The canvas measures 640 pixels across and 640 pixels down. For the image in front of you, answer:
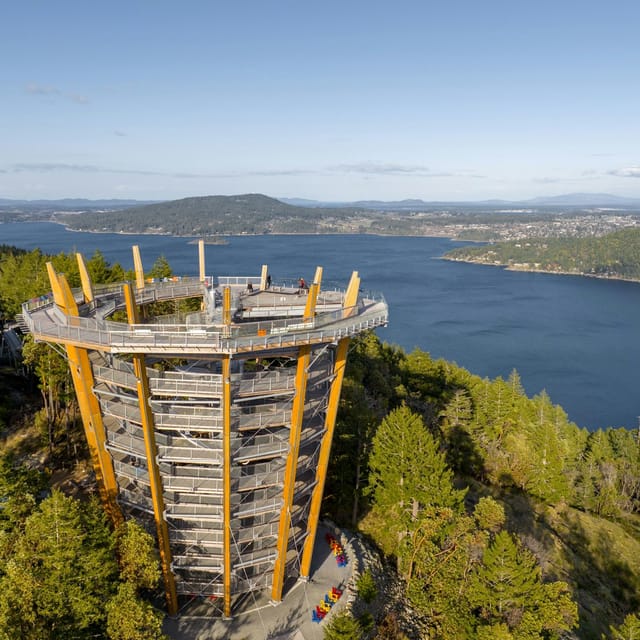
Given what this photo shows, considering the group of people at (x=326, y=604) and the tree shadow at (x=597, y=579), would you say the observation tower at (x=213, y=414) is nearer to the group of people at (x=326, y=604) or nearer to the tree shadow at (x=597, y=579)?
the group of people at (x=326, y=604)

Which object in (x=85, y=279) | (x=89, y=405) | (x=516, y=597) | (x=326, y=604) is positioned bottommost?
(x=326, y=604)

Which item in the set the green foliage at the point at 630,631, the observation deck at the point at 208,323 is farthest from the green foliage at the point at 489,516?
the observation deck at the point at 208,323

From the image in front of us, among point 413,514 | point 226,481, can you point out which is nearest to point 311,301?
point 226,481

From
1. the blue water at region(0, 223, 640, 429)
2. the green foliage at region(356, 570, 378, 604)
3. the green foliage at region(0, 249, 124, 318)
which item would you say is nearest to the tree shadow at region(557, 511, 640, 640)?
the green foliage at region(356, 570, 378, 604)

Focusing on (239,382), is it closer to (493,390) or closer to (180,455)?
(180,455)

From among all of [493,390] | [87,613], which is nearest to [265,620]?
[87,613]

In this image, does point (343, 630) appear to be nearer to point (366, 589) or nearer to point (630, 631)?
point (366, 589)

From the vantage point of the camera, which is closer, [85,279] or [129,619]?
[129,619]

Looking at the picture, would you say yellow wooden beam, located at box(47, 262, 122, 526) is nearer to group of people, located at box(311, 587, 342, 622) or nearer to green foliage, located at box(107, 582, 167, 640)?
green foliage, located at box(107, 582, 167, 640)
